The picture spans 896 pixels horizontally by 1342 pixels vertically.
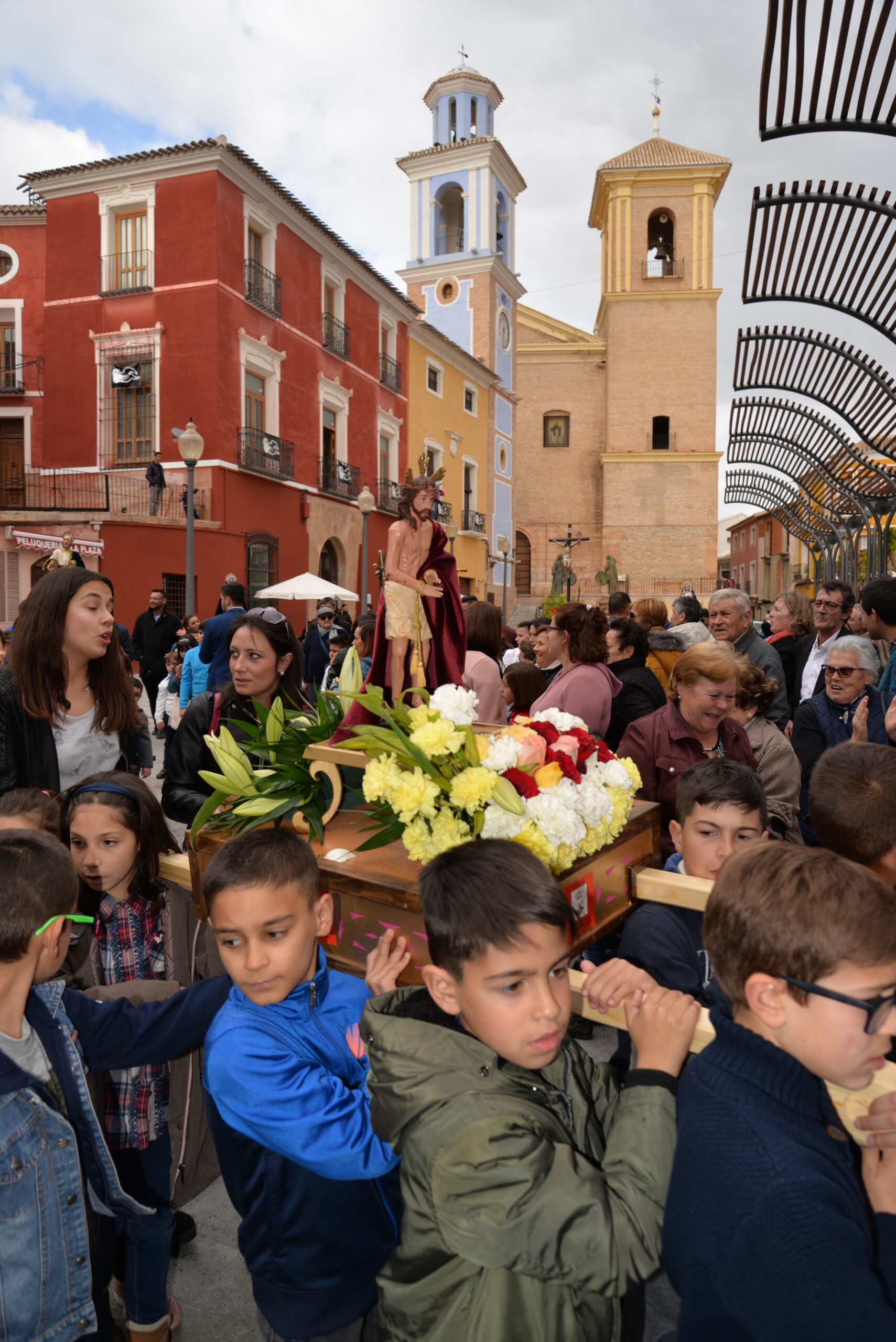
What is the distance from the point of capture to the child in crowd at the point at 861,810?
2270mm

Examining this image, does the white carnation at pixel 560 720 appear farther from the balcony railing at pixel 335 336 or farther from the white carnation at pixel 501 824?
the balcony railing at pixel 335 336

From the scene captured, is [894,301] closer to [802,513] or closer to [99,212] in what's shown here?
[802,513]

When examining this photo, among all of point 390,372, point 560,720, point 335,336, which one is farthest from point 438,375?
point 560,720

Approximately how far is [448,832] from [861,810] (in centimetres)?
120

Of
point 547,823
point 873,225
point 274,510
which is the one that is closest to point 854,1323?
point 547,823

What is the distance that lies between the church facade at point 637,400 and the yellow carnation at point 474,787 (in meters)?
33.1

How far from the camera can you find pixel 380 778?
195 centimetres

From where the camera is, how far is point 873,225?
4039mm

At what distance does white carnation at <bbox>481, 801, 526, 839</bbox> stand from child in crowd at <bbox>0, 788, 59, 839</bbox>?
1249mm

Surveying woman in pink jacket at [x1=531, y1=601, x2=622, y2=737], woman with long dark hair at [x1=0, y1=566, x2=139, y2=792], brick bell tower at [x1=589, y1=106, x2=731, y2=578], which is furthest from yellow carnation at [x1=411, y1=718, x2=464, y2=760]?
brick bell tower at [x1=589, y1=106, x2=731, y2=578]

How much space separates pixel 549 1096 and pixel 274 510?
60.3 ft

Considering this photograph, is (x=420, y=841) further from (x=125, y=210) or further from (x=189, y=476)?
(x=125, y=210)

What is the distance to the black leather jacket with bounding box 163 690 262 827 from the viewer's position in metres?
2.96

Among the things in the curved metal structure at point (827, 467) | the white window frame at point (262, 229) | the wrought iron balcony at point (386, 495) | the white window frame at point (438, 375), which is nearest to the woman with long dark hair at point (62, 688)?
the curved metal structure at point (827, 467)
